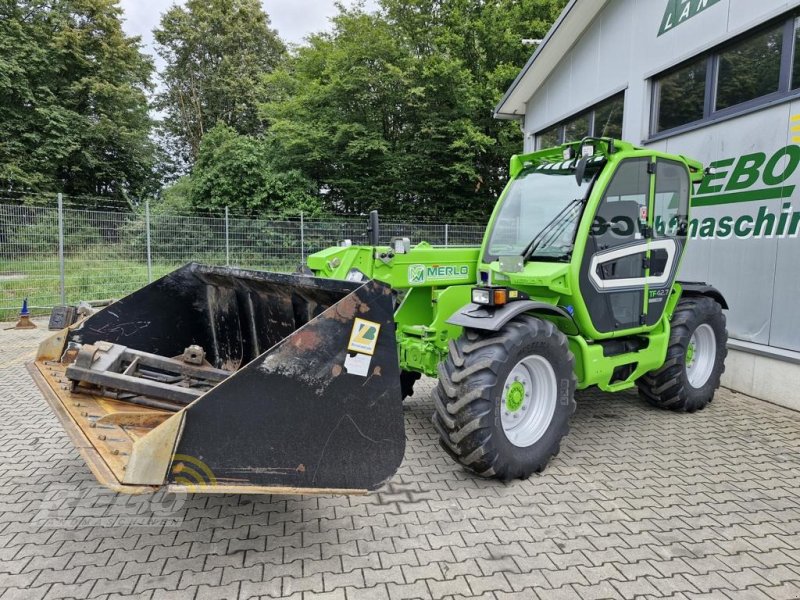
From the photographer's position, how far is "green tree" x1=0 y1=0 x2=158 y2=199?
20141 mm

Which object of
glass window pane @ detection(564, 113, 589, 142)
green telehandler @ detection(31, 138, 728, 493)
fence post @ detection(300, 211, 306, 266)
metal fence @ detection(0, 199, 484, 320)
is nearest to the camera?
green telehandler @ detection(31, 138, 728, 493)

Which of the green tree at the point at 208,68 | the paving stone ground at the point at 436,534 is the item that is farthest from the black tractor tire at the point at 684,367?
the green tree at the point at 208,68

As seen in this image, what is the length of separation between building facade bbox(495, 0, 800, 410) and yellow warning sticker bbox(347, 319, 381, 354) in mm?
4689

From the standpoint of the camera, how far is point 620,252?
13.6ft

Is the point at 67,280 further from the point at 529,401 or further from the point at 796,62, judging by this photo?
the point at 796,62

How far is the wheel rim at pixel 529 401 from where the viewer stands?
140 inches

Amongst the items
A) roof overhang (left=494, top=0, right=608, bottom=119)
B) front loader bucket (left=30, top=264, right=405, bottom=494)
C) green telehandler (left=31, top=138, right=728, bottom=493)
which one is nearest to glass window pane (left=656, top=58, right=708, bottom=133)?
roof overhang (left=494, top=0, right=608, bottom=119)

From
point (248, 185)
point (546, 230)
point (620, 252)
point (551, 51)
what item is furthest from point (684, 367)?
point (248, 185)

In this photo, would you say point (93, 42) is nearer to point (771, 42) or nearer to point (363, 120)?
point (363, 120)

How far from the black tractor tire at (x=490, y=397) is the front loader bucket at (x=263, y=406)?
2.09 feet

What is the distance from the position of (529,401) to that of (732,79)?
15.9 ft

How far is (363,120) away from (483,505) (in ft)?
61.4

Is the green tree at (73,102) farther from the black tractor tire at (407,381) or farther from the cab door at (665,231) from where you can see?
the cab door at (665,231)

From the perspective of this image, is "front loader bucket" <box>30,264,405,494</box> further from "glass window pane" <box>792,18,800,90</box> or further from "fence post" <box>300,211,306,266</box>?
"fence post" <box>300,211,306,266</box>
